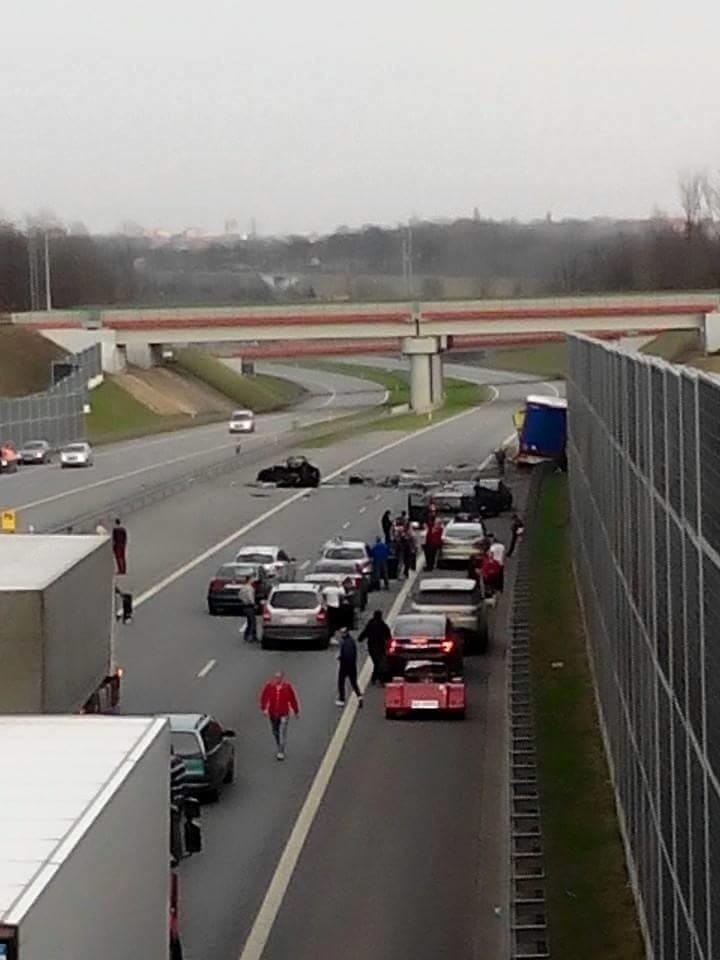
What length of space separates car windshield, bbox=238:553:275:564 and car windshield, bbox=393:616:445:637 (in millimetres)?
10958

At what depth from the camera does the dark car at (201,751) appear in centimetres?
2364

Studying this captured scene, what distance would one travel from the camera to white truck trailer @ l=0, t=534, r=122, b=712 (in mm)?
17516

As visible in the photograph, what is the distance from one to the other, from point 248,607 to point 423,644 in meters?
8.27

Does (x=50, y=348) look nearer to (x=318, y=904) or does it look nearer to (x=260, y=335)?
(x=260, y=335)

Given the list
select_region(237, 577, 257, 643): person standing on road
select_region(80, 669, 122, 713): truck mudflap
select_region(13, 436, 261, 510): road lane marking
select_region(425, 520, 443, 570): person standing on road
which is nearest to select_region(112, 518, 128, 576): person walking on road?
select_region(237, 577, 257, 643): person standing on road

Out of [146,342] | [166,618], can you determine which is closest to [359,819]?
[166,618]

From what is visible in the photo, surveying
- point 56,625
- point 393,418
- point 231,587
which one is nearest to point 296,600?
point 231,587

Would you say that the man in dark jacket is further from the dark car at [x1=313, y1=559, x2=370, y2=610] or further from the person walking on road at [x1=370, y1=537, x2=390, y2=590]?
the person walking on road at [x1=370, y1=537, x2=390, y2=590]

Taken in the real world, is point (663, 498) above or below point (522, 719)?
above

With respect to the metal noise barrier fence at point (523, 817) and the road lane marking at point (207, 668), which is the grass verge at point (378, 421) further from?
the metal noise barrier fence at point (523, 817)

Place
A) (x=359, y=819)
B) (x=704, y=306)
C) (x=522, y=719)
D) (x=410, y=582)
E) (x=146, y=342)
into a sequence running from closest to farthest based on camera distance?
1. (x=359, y=819)
2. (x=522, y=719)
3. (x=410, y=582)
4. (x=704, y=306)
5. (x=146, y=342)

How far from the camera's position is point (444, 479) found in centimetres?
7606

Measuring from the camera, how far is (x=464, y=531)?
5062cm

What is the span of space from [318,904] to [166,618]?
2199cm
